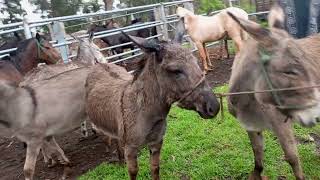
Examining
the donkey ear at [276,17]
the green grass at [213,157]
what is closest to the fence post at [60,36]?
the green grass at [213,157]

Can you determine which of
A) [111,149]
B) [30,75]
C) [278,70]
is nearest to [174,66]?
[278,70]

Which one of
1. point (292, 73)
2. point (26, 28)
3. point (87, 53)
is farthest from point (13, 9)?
point (292, 73)

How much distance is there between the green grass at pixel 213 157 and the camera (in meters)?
4.57

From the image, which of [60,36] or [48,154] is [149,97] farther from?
[60,36]

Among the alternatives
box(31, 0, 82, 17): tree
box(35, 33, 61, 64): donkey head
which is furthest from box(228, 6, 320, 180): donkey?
box(31, 0, 82, 17): tree

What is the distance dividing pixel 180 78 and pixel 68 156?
126 inches

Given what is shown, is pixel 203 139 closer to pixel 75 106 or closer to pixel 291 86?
pixel 75 106

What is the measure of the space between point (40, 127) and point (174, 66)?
7.34 ft

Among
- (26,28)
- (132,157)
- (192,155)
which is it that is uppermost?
(26,28)

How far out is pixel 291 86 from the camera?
3.00 m

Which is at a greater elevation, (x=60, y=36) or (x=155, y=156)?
(x=60, y=36)

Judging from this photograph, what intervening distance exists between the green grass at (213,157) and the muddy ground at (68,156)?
44cm

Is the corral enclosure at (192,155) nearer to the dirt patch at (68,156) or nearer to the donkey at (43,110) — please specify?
the dirt patch at (68,156)

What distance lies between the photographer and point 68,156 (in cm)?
593
